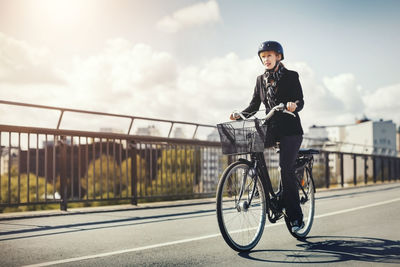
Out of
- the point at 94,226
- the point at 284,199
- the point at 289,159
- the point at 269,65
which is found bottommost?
the point at 94,226

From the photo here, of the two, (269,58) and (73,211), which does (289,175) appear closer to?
(269,58)

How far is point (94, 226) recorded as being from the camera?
6.19 meters

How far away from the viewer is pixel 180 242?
4785 millimetres

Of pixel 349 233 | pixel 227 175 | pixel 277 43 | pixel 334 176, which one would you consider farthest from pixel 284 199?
pixel 334 176

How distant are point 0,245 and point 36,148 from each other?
11.5ft

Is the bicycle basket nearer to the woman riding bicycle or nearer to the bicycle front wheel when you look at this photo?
the bicycle front wheel

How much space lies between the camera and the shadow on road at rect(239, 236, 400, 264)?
12.9 ft

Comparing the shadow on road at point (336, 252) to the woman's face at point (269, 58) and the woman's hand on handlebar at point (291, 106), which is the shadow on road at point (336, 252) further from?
the woman's face at point (269, 58)

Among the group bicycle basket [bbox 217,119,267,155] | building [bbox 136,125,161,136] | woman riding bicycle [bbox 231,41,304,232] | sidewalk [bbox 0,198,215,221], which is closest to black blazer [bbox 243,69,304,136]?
woman riding bicycle [bbox 231,41,304,232]

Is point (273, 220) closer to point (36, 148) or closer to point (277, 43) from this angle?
point (277, 43)

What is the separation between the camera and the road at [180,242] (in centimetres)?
392

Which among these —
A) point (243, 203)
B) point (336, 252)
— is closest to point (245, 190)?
point (243, 203)

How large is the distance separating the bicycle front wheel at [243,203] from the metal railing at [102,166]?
3.67 metres

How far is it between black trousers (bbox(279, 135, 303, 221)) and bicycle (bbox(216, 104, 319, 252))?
88mm
